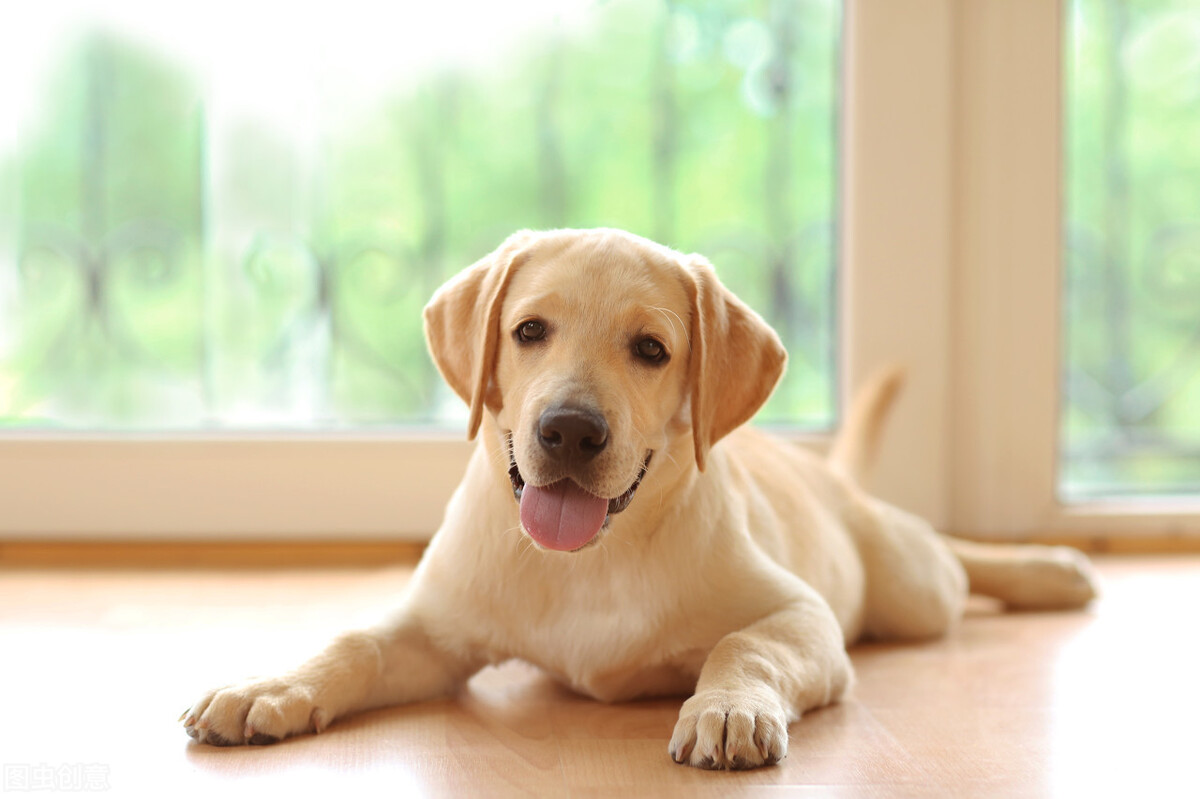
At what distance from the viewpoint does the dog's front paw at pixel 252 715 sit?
1749 mm

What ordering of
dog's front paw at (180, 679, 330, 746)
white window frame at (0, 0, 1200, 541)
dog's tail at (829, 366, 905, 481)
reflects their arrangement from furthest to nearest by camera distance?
white window frame at (0, 0, 1200, 541)
dog's tail at (829, 366, 905, 481)
dog's front paw at (180, 679, 330, 746)

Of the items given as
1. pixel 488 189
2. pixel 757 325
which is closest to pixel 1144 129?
pixel 488 189

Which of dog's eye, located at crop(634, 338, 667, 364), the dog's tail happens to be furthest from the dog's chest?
the dog's tail

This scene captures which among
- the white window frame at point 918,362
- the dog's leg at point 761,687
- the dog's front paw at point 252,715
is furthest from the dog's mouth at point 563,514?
the white window frame at point 918,362

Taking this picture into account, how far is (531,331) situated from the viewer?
76.5 inches

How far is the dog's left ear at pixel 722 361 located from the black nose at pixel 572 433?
272mm

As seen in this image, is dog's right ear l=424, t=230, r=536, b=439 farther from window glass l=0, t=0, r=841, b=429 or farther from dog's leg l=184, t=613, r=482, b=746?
window glass l=0, t=0, r=841, b=429

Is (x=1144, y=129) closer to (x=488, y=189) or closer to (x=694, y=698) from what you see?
(x=488, y=189)

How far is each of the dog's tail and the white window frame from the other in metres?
0.40

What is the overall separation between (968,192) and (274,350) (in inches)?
84.4

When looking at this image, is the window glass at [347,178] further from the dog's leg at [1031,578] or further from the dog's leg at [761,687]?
the dog's leg at [761,687]

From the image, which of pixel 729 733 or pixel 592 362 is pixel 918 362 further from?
pixel 729 733

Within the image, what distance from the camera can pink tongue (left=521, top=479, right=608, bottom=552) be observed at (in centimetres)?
183

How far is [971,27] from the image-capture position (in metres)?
3.55
